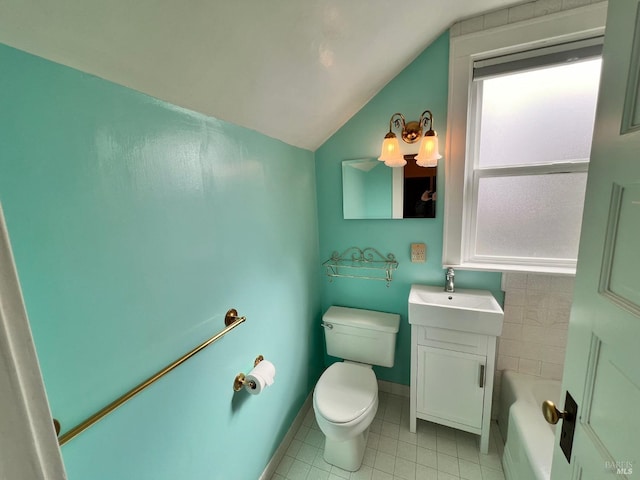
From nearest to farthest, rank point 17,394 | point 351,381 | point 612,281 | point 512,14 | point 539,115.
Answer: point 17,394 < point 612,281 < point 512,14 < point 539,115 < point 351,381

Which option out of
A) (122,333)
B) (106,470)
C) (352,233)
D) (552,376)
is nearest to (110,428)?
(106,470)

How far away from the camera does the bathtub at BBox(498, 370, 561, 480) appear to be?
1.11m

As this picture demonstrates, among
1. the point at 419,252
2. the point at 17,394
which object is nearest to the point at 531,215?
the point at 419,252

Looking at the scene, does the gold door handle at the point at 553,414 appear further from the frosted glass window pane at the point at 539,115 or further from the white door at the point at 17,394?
the frosted glass window pane at the point at 539,115

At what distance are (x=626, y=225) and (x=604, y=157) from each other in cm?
18

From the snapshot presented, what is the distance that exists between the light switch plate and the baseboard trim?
1295mm

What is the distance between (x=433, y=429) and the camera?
1.68m

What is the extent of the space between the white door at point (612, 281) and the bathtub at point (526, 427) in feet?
2.00

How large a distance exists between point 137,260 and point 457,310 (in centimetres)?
148

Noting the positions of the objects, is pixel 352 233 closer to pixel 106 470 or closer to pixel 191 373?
pixel 191 373

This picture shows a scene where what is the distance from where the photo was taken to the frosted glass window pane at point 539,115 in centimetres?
137

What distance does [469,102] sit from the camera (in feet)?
4.84

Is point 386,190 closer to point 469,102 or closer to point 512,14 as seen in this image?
point 469,102

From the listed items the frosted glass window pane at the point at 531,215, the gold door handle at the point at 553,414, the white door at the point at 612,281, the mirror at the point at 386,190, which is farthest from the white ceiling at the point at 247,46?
the gold door handle at the point at 553,414
